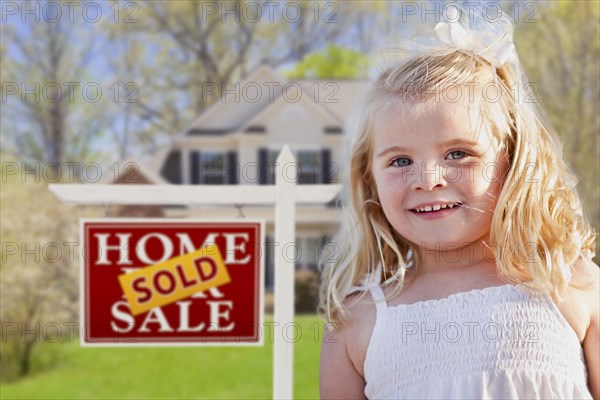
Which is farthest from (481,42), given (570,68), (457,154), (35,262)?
(35,262)

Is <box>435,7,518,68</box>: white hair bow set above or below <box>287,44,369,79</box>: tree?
below

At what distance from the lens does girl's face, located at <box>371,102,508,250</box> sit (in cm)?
91

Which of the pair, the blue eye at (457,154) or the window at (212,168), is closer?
the blue eye at (457,154)

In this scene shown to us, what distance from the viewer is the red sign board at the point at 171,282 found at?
147 cm

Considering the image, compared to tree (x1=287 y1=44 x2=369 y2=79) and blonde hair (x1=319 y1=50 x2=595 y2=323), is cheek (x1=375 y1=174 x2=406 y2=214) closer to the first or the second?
blonde hair (x1=319 y1=50 x2=595 y2=323)

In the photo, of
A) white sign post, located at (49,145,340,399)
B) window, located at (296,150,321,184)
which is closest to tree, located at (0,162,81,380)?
window, located at (296,150,321,184)

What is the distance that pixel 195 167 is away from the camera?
2.34m

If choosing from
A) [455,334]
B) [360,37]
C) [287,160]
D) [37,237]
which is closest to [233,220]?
[287,160]

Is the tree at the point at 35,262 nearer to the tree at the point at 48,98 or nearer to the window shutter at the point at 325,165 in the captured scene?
the tree at the point at 48,98

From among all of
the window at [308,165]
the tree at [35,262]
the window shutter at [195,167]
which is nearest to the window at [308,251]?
the window at [308,165]

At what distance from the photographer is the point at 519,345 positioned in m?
0.90

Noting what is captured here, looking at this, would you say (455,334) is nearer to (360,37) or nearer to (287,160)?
(287,160)

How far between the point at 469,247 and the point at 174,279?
2.52ft

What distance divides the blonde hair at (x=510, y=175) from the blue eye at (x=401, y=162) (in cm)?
7
